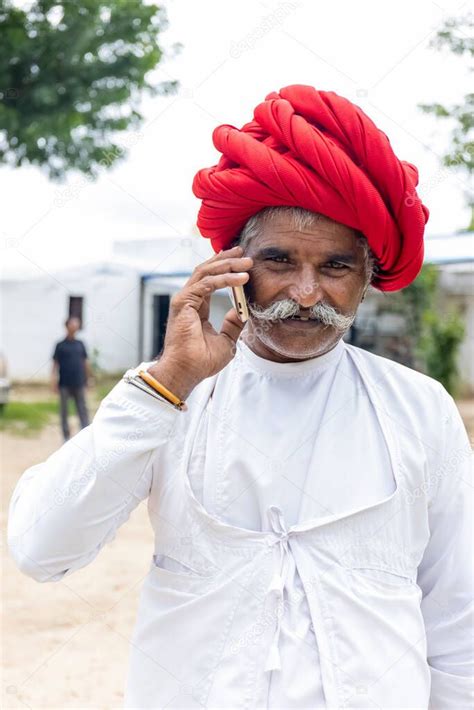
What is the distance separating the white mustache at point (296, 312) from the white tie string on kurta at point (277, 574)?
430mm

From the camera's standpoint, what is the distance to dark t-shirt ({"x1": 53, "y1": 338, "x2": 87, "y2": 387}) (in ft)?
34.2

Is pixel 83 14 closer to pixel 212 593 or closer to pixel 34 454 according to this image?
pixel 34 454

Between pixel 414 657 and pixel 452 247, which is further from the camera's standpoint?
pixel 452 247

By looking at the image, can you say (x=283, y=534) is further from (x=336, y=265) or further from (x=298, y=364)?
(x=336, y=265)

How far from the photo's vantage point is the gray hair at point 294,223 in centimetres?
184

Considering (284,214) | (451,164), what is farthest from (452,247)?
(284,214)

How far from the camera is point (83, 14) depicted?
32.9 feet

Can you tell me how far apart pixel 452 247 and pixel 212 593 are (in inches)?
526

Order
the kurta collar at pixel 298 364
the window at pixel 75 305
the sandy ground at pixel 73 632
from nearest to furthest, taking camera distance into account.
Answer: the kurta collar at pixel 298 364
the sandy ground at pixel 73 632
the window at pixel 75 305

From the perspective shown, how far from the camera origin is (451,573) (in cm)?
186

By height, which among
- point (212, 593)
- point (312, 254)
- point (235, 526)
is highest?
point (312, 254)

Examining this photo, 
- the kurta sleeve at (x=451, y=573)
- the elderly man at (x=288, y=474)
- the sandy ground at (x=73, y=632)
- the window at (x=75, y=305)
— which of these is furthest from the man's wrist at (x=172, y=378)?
the window at (x=75, y=305)

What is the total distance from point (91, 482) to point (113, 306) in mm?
18050

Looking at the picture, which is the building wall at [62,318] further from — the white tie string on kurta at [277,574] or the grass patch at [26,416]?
the white tie string on kurta at [277,574]
